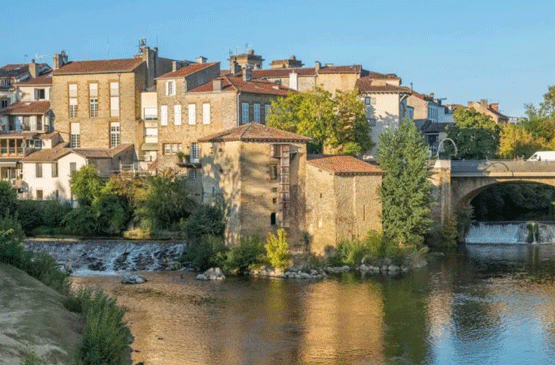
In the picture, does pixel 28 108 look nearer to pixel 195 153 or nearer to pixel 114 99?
pixel 114 99

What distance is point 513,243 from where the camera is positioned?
59688 mm

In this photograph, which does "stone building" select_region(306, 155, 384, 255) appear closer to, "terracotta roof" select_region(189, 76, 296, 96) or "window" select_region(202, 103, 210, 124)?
"terracotta roof" select_region(189, 76, 296, 96)

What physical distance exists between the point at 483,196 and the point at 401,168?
2600cm

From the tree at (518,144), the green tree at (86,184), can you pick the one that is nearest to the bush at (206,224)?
the green tree at (86,184)

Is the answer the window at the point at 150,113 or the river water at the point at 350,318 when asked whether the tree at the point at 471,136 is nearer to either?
the window at the point at 150,113

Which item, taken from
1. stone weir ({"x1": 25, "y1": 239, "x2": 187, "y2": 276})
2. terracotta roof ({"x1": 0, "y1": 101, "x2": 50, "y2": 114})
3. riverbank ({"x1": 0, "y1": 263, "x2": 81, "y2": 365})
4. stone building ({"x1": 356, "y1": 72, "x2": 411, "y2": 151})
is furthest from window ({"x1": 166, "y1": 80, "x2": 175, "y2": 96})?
riverbank ({"x1": 0, "y1": 263, "x2": 81, "y2": 365})

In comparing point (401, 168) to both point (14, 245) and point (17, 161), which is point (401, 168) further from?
point (17, 161)

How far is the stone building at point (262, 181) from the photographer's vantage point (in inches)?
1932

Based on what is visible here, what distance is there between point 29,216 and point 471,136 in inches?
1438

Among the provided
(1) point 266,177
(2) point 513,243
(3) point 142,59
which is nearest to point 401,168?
(1) point 266,177

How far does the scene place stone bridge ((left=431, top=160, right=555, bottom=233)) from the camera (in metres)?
58.1

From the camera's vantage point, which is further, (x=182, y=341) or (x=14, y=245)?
(x=14, y=245)

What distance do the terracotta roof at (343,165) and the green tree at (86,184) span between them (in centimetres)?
1570

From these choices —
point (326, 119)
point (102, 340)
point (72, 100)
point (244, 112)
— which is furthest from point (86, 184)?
point (102, 340)
